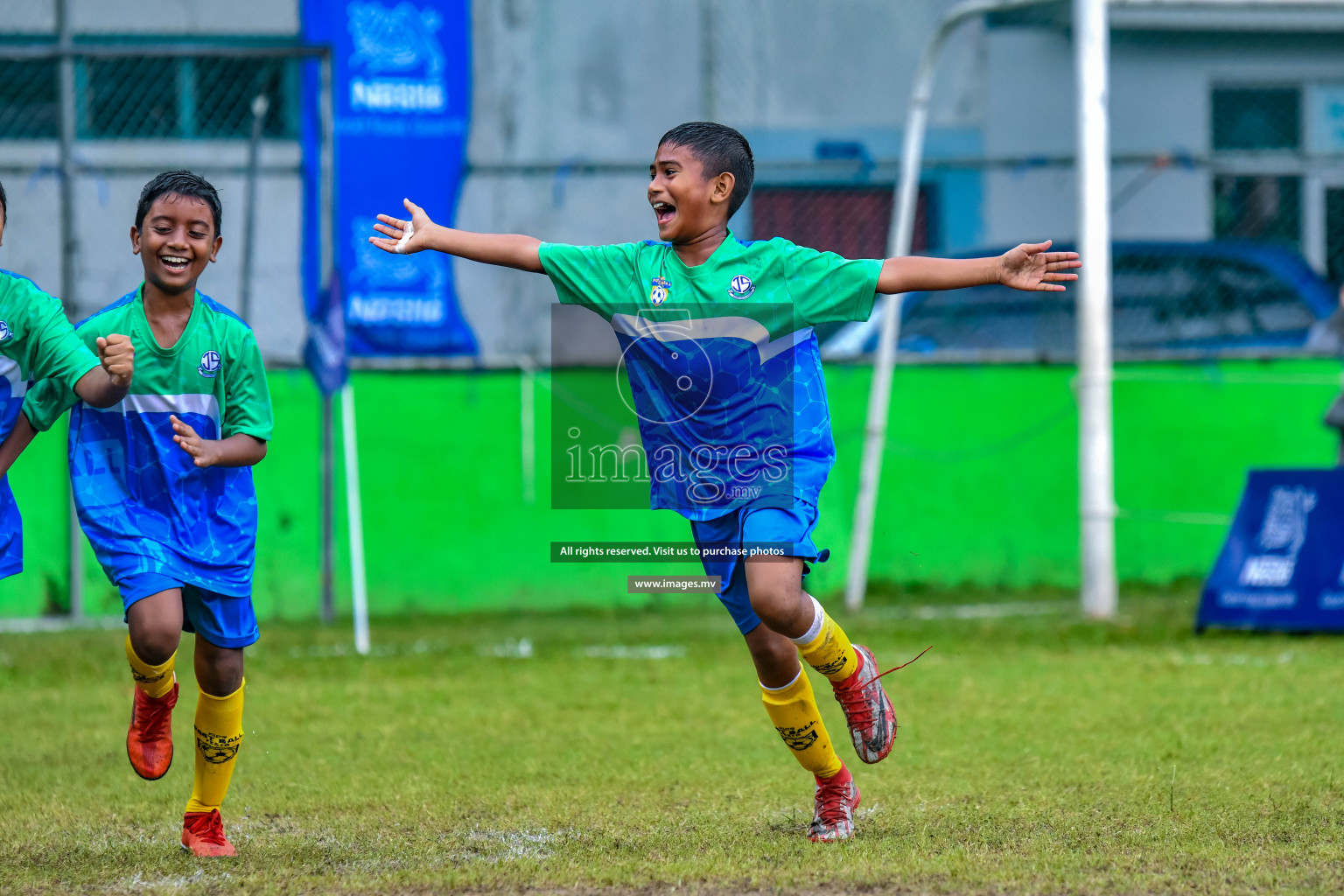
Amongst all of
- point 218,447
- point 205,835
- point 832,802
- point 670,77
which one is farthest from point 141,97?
point 832,802

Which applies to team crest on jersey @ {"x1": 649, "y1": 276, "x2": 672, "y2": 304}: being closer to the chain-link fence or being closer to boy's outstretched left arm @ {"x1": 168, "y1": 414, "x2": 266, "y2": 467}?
boy's outstretched left arm @ {"x1": 168, "y1": 414, "x2": 266, "y2": 467}

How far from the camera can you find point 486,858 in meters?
4.08

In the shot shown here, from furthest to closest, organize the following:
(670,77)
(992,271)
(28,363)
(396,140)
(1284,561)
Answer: (670,77) < (396,140) < (1284,561) < (28,363) < (992,271)

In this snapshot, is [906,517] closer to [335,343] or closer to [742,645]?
[742,645]

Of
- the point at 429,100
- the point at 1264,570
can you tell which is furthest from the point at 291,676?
the point at 429,100

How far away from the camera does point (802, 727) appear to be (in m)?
4.42

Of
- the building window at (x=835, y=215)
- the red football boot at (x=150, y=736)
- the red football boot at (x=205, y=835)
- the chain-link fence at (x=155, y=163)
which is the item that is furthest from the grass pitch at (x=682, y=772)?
the building window at (x=835, y=215)

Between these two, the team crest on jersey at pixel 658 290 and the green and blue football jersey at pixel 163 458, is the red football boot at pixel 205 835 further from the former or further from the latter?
the team crest on jersey at pixel 658 290

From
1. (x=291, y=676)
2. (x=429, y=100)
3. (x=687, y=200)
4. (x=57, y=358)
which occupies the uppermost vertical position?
(x=429, y=100)

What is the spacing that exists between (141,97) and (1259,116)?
9364 mm

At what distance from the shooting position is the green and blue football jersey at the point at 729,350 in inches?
169

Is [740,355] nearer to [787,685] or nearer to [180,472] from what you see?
[787,685]

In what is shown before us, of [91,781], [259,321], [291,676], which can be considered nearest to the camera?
[91,781]

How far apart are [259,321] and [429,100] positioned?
356 cm
